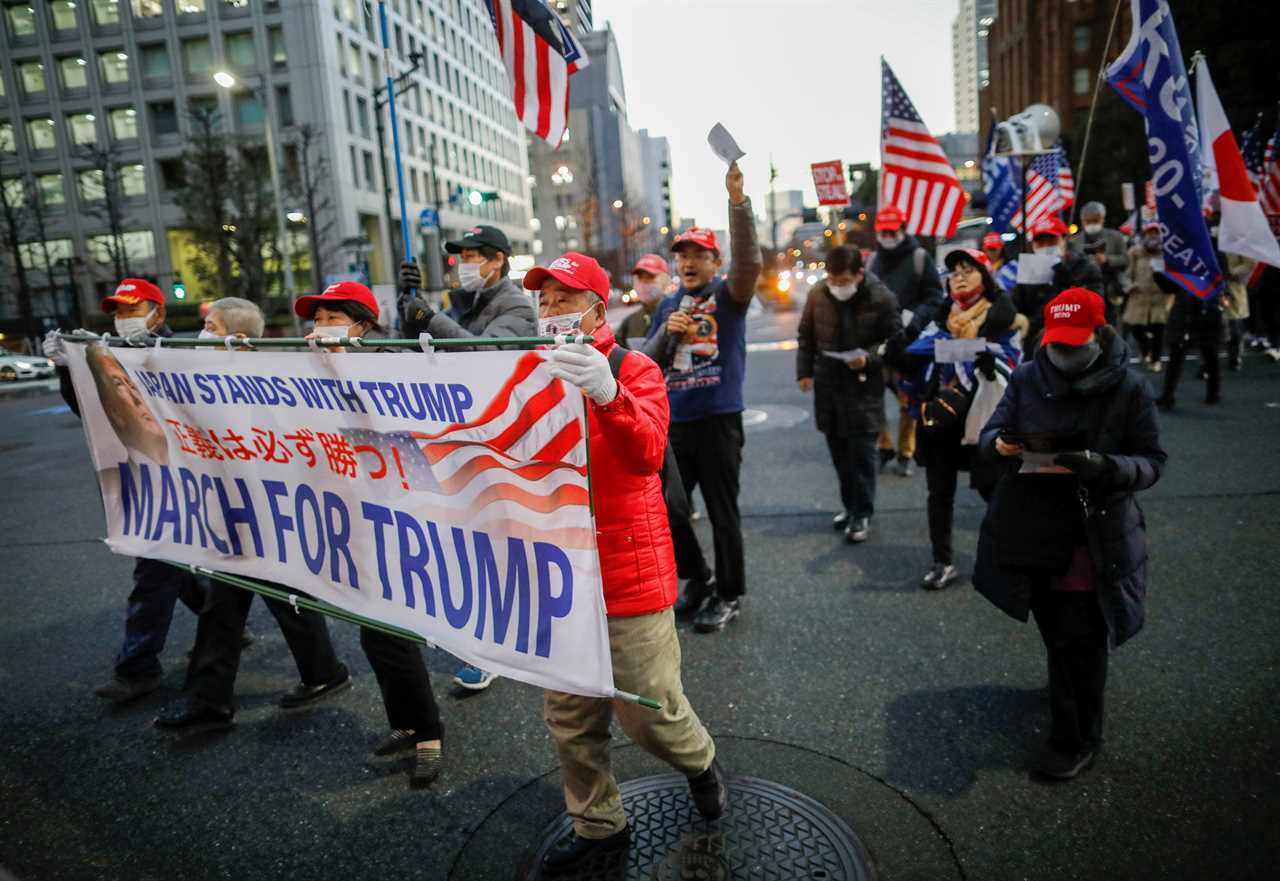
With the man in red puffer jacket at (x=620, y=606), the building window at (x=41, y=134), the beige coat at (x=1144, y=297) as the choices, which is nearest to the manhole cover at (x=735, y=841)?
the man in red puffer jacket at (x=620, y=606)

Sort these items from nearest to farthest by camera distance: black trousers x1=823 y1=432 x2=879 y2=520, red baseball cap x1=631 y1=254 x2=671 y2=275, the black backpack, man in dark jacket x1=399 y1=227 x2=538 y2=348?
the black backpack
man in dark jacket x1=399 y1=227 x2=538 y2=348
red baseball cap x1=631 y1=254 x2=671 y2=275
black trousers x1=823 y1=432 x2=879 y2=520

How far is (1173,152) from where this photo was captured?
14.5 ft

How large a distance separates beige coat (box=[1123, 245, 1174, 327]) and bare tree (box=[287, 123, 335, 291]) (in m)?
39.0

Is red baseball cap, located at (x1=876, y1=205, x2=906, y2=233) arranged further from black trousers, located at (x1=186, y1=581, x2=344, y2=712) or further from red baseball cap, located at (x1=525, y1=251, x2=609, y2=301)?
black trousers, located at (x1=186, y1=581, x2=344, y2=712)

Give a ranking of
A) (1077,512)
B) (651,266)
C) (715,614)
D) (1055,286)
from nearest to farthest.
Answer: (1077,512) → (715,614) → (651,266) → (1055,286)

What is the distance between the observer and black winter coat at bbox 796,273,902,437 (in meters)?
5.54

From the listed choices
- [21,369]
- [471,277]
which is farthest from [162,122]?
[471,277]

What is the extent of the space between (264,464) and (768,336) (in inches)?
810

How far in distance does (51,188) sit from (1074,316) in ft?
210

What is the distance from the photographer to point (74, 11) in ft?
165

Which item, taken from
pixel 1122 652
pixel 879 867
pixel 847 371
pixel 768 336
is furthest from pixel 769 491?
pixel 768 336

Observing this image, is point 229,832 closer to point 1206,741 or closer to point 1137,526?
point 1137,526

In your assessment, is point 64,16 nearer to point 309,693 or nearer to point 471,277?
point 471,277

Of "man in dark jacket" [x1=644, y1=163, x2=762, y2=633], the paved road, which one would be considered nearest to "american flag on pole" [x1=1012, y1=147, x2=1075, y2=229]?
the paved road
